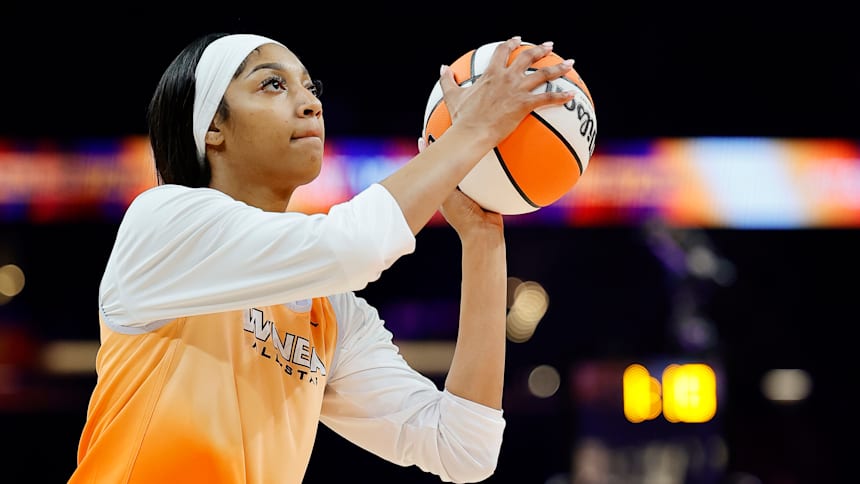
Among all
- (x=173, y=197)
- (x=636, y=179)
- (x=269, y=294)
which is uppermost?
(x=636, y=179)

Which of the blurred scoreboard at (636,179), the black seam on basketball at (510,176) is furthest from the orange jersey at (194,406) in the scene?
the blurred scoreboard at (636,179)

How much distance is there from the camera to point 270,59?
8.02 ft

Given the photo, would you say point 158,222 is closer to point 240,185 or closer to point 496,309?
point 240,185

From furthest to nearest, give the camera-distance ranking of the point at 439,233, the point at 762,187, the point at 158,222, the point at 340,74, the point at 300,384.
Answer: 1. the point at 439,233
2. the point at 340,74
3. the point at 762,187
4. the point at 300,384
5. the point at 158,222

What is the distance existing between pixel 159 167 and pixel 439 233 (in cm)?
969

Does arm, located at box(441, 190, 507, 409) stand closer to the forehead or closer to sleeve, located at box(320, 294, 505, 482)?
sleeve, located at box(320, 294, 505, 482)

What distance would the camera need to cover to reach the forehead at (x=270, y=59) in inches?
95.3

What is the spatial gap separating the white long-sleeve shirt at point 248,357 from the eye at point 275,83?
39cm

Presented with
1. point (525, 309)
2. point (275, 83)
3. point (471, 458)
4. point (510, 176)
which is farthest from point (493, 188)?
point (525, 309)

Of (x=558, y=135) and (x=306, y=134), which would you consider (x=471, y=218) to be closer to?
(x=558, y=135)

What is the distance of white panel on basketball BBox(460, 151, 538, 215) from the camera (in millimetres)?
2352

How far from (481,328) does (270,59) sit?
85cm

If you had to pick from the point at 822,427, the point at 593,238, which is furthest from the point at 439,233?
the point at 822,427

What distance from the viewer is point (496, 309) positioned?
2.57 m
